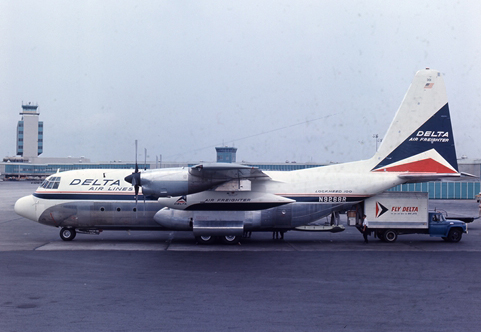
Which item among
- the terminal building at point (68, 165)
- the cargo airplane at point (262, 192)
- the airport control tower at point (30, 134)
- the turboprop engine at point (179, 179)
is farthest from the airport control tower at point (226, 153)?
the airport control tower at point (30, 134)

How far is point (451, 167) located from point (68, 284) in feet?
65.1

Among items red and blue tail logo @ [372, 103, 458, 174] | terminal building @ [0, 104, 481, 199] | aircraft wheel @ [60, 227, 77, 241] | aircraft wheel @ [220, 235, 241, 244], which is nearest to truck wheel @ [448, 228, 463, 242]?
red and blue tail logo @ [372, 103, 458, 174]

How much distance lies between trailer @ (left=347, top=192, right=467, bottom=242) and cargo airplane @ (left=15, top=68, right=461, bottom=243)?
611 millimetres

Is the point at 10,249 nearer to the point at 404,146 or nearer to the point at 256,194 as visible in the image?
the point at 256,194

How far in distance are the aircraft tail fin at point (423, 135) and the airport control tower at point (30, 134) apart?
4835 inches

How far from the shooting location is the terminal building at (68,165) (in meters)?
48.3

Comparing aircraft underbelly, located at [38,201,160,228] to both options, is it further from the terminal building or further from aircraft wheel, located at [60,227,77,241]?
the terminal building

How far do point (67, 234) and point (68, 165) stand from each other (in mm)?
54721

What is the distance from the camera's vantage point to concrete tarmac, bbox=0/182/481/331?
401 inches

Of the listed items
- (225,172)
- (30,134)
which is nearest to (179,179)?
(225,172)

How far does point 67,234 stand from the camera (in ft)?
75.5

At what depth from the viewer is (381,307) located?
37.5ft

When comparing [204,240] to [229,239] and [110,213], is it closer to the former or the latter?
[229,239]

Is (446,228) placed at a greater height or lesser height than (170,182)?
lesser
